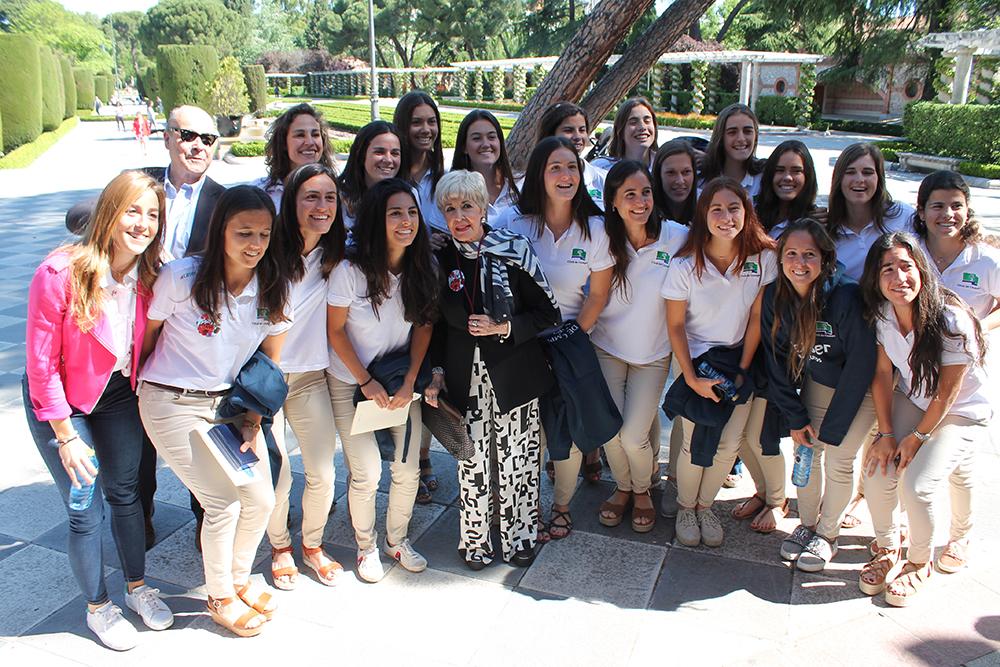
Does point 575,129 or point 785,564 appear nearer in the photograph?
point 785,564

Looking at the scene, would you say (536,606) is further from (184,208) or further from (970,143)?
(970,143)

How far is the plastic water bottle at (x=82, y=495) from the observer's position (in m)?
2.74

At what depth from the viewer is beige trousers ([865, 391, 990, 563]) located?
120 inches

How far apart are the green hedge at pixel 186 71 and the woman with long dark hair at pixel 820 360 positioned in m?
28.8

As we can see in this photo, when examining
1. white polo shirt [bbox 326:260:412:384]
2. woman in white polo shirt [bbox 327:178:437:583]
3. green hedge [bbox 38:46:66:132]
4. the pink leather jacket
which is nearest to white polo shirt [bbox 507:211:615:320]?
woman in white polo shirt [bbox 327:178:437:583]

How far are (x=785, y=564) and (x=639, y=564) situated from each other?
64cm

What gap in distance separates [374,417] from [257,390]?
1.72 feet

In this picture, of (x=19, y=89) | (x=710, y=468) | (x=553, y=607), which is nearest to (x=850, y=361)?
(x=710, y=468)

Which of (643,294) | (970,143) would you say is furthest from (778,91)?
(643,294)

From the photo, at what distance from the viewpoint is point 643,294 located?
3451mm

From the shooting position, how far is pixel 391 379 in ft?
10.6

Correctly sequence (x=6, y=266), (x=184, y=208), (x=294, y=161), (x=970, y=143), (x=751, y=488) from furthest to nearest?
1. (x=970, y=143)
2. (x=6, y=266)
3. (x=751, y=488)
4. (x=294, y=161)
5. (x=184, y=208)

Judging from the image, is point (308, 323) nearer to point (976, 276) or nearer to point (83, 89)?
point (976, 276)

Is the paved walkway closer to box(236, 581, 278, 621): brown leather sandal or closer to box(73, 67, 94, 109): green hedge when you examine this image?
box(236, 581, 278, 621): brown leather sandal
